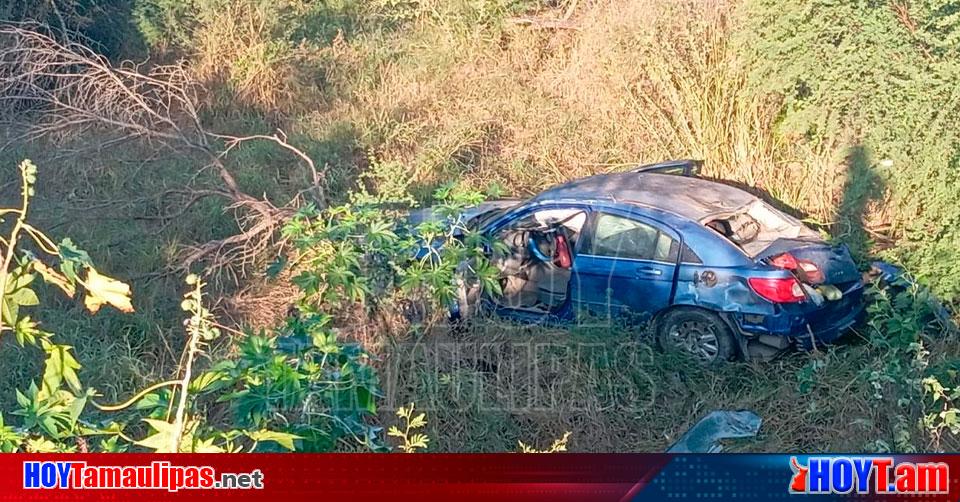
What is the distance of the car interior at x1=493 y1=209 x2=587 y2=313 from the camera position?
Answer: 6680mm

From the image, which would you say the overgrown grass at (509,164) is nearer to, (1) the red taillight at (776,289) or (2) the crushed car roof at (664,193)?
(1) the red taillight at (776,289)

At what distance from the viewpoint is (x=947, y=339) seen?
20.6 feet

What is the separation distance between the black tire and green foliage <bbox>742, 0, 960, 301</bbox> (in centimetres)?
146

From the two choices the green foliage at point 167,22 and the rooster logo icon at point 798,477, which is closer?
the rooster logo icon at point 798,477

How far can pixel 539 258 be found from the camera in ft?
22.2

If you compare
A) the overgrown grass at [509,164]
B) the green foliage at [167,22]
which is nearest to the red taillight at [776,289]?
the overgrown grass at [509,164]

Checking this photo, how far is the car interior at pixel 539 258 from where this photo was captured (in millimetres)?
6680

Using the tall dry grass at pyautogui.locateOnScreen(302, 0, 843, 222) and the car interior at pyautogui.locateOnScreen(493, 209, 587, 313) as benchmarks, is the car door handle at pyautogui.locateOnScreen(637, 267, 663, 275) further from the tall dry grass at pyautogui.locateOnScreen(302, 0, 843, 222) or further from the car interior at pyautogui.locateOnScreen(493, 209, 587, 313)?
the tall dry grass at pyautogui.locateOnScreen(302, 0, 843, 222)

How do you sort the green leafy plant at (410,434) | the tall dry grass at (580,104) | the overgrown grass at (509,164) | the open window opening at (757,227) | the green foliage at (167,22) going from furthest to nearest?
the green foliage at (167,22), the tall dry grass at (580,104), the open window opening at (757,227), the overgrown grass at (509,164), the green leafy plant at (410,434)

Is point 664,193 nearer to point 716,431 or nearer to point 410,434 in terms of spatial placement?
point 716,431

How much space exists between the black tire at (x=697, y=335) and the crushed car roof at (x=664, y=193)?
0.62 metres

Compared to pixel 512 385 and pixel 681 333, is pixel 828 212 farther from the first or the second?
pixel 512 385

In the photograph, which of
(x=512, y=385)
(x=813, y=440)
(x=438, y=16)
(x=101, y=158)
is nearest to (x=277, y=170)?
(x=101, y=158)

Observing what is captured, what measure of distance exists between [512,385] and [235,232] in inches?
126
